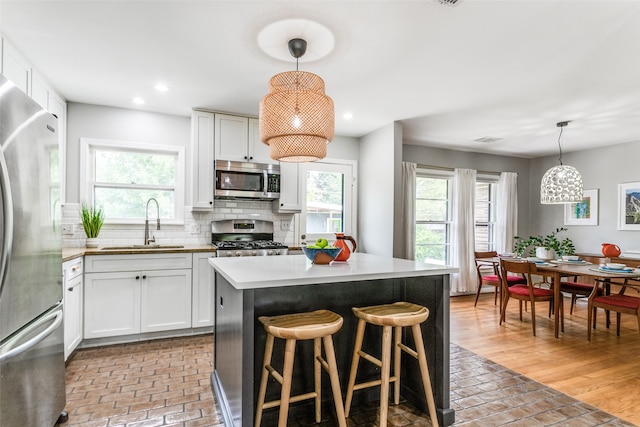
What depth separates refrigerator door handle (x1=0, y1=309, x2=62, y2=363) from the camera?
1.39m

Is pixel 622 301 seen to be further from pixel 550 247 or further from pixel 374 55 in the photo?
pixel 374 55

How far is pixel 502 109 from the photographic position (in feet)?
12.5

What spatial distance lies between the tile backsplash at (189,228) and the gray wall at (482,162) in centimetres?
226

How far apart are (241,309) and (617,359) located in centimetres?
338

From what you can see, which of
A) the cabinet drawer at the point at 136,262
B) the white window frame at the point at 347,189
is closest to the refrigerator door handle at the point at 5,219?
the cabinet drawer at the point at 136,262

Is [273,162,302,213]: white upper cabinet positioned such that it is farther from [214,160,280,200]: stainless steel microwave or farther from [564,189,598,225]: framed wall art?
[564,189,598,225]: framed wall art

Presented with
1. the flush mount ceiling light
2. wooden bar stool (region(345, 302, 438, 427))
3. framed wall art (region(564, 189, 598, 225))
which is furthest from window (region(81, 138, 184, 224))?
A: framed wall art (region(564, 189, 598, 225))

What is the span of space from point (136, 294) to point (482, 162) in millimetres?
5548

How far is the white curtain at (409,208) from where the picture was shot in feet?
17.3

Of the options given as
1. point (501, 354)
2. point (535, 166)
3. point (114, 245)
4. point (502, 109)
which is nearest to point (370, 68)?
point (502, 109)

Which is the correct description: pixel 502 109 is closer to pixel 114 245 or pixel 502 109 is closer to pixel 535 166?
pixel 535 166

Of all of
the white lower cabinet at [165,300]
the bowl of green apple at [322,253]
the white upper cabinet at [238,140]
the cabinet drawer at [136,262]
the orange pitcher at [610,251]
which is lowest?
the white lower cabinet at [165,300]

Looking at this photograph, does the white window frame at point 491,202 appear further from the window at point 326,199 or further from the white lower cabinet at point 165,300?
the white lower cabinet at point 165,300

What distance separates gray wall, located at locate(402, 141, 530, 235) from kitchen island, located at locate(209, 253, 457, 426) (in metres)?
3.56
